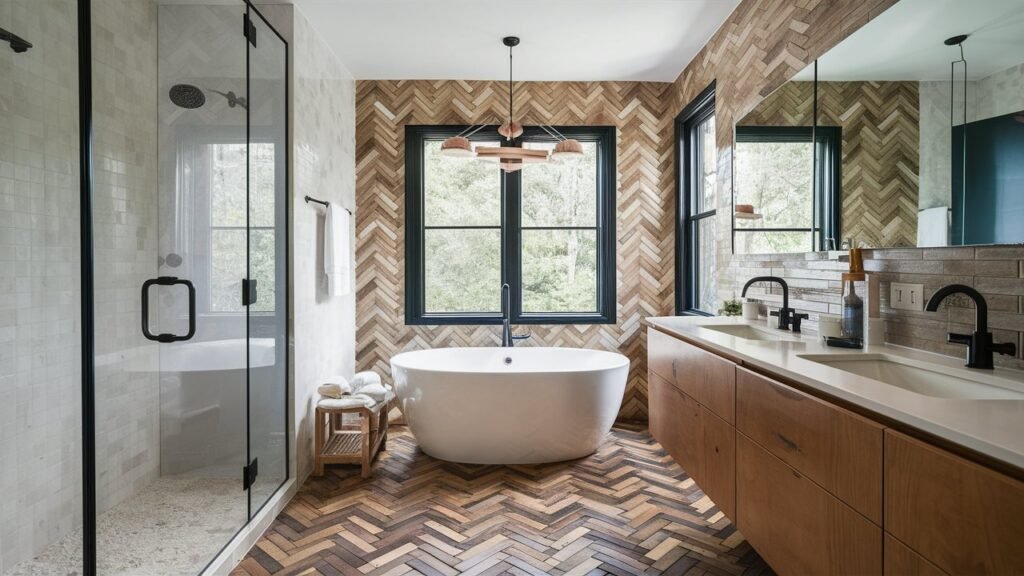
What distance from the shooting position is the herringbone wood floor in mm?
2066

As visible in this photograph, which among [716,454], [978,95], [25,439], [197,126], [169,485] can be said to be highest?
[197,126]

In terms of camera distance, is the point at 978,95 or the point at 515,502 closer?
the point at 978,95

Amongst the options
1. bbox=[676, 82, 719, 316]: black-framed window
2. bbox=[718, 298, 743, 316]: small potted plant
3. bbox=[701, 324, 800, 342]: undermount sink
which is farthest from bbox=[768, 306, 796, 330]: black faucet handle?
bbox=[676, 82, 719, 316]: black-framed window

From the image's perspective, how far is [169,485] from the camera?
2004 millimetres

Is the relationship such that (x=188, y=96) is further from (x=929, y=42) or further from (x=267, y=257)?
(x=929, y=42)

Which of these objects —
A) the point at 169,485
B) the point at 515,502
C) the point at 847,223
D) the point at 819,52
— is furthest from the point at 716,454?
the point at 169,485

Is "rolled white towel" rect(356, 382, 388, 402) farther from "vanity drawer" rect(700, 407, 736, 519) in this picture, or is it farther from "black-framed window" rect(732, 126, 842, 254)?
"black-framed window" rect(732, 126, 842, 254)

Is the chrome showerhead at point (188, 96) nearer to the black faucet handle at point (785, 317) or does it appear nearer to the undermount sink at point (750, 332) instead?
the undermount sink at point (750, 332)

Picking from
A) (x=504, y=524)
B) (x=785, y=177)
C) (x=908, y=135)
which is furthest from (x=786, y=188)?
(x=504, y=524)

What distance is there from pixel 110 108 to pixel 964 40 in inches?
101

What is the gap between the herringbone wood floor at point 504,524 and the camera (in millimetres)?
2066

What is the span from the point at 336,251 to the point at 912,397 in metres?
2.87

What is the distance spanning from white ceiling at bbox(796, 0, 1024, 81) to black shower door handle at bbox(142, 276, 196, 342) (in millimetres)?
2534

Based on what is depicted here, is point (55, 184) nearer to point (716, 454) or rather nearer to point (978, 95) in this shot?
point (716, 454)
